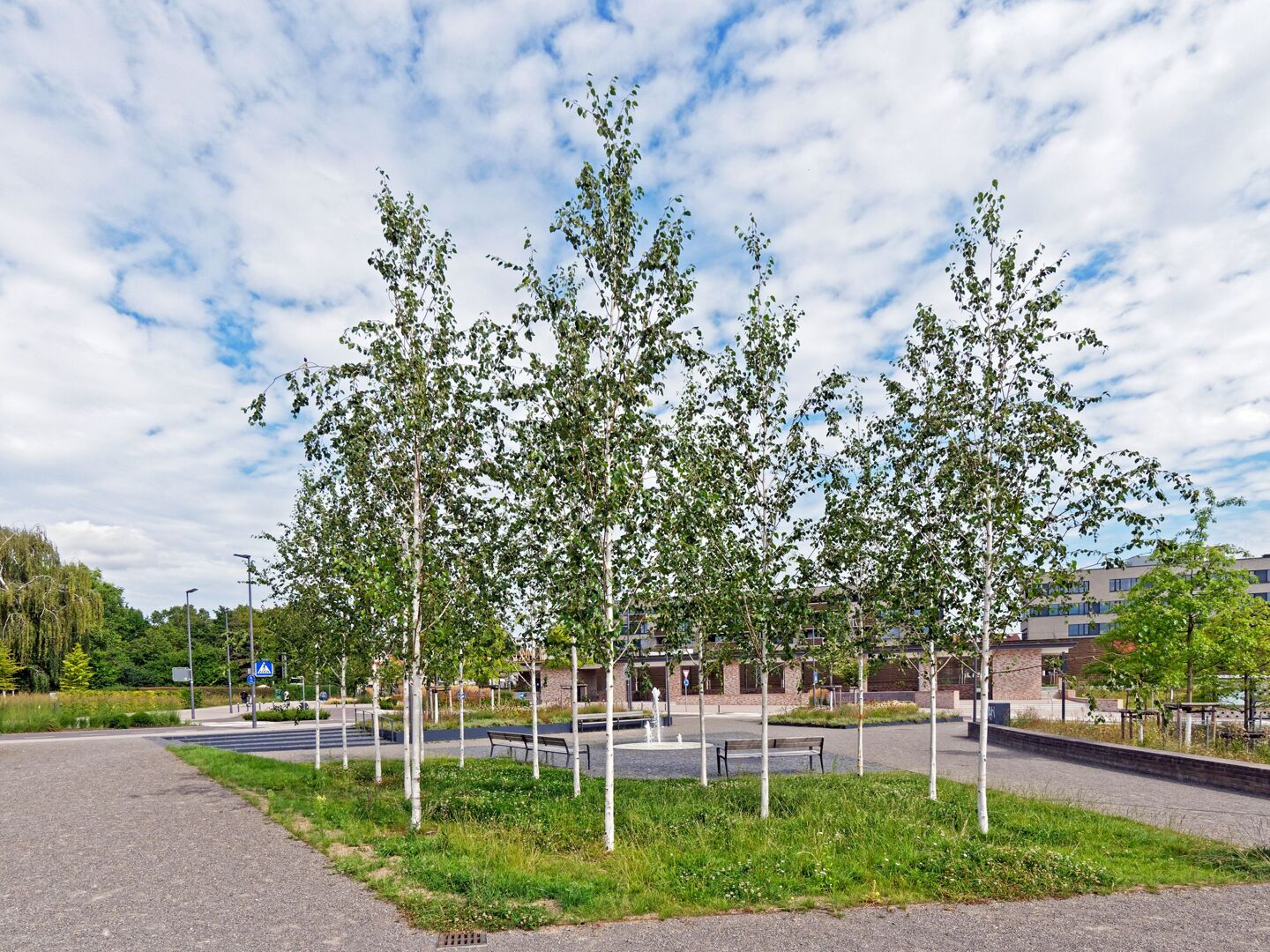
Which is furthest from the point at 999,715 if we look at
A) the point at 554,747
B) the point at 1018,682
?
the point at 1018,682

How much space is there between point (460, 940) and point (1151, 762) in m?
16.4

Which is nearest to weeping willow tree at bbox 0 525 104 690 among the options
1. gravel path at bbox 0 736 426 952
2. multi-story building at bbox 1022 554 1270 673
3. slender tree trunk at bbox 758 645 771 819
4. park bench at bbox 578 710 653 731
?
park bench at bbox 578 710 653 731

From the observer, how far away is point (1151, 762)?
17.0 meters

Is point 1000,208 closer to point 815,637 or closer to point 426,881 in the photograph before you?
point 815,637

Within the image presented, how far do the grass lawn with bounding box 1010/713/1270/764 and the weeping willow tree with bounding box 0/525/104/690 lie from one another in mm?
45943

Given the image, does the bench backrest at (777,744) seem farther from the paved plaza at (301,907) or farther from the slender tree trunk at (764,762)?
the paved plaza at (301,907)

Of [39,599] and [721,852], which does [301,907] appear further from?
[39,599]

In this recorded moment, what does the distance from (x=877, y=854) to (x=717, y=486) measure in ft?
17.3

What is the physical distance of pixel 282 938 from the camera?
682 centimetres

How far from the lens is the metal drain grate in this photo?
6.61 m

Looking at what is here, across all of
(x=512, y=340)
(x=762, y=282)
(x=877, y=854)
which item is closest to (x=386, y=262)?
(x=512, y=340)

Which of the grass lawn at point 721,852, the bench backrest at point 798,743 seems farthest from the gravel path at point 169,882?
the bench backrest at point 798,743

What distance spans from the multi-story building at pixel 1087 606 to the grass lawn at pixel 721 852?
274 centimetres

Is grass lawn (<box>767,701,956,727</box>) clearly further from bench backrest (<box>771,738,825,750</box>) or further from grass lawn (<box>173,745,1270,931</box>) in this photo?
grass lawn (<box>173,745,1270,931</box>)
